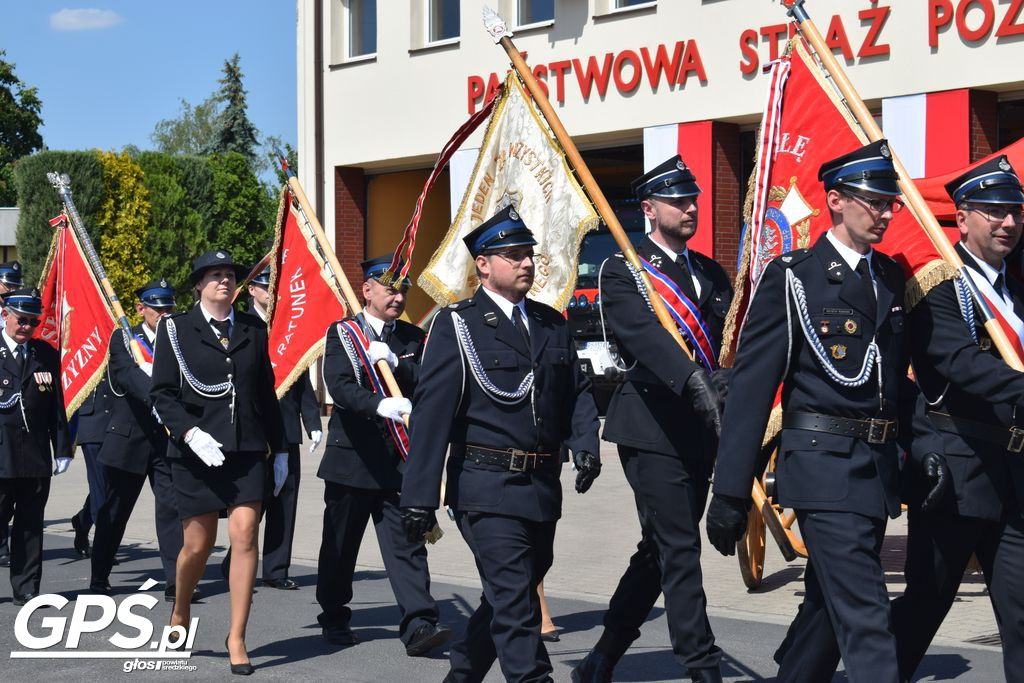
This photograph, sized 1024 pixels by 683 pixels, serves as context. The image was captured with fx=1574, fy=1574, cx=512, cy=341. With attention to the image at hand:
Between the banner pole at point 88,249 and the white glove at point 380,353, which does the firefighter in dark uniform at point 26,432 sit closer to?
the banner pole at point 88,249

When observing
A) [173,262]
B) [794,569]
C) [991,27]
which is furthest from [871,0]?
[173,262]

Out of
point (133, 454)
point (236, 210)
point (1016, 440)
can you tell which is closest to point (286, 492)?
point (133, 454)

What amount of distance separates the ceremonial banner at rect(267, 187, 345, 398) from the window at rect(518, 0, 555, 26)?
1281cm

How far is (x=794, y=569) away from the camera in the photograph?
1005 centimetres

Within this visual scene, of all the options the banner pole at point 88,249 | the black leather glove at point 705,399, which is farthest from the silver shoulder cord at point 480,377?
the banner pole at point 88,249

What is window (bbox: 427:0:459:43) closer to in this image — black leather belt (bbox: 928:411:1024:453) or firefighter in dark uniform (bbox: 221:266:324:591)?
firefighter in dark uniform (bbox: 221:266:324:591)

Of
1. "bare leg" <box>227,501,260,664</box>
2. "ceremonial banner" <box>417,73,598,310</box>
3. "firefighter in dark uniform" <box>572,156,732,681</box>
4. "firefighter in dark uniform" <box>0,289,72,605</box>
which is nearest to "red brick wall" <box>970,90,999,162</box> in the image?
"ceremonial banner" <box>417,73,598,310</box>

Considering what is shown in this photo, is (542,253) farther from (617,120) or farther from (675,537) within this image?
(617,120)

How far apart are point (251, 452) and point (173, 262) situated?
30.7 m

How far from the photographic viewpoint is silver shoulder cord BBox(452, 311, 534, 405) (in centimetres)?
604

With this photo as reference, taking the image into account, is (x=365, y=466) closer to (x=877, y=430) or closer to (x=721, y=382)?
(x=721, y=382)

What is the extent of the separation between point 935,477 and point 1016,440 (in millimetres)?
342

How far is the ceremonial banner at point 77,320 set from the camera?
36.9ft

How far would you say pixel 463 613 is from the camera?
352 inches
